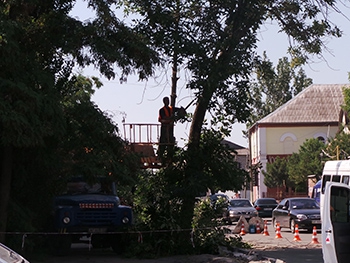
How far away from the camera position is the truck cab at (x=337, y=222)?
12023 millimetres

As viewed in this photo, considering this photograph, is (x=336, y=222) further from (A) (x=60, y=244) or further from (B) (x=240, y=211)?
(B) (x=240, y=211)

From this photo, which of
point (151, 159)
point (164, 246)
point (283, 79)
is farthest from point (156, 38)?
point (283, 79)

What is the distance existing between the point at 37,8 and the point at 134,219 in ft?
21.3

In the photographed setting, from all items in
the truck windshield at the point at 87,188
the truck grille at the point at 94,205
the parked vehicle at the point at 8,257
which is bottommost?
the parked vehicle at the point at 8,257

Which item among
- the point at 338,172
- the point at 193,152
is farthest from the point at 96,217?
the point at 338,172

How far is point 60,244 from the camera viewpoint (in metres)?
19.7

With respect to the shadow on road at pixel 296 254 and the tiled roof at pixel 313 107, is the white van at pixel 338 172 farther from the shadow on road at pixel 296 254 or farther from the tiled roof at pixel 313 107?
the tiled roof at pixel 313 107

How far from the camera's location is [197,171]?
20.7m

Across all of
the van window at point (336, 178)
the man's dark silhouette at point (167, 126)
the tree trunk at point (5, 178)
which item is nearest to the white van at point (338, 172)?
the van window at point (336, 178)

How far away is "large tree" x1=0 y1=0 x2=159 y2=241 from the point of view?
52.2ft

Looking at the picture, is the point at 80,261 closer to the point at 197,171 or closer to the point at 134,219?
the point at 134,219

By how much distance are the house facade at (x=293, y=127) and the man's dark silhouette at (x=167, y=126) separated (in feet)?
189

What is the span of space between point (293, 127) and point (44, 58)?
63.6 metres

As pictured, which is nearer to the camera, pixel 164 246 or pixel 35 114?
pixel 35 114
